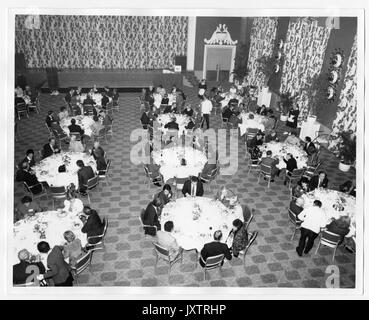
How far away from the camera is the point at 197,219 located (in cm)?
667

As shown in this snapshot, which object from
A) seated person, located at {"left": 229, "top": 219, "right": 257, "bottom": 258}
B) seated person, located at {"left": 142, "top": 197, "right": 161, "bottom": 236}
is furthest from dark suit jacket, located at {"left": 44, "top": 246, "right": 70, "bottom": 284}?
seated person, located at {"left": 229, "top": 219, "right": 257, "bottom": 258}

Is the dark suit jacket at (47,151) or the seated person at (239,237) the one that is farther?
the dark suit jacket at (47,151)

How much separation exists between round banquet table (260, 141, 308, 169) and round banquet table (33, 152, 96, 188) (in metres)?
5.31

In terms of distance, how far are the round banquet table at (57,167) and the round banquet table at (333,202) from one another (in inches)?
224

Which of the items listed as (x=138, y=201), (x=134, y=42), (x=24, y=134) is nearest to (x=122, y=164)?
(x=138, y=201)

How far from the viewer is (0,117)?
5410 mm

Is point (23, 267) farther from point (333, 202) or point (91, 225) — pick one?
point (333, 202)

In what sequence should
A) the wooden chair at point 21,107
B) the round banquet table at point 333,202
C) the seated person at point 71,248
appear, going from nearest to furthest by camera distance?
the seated person at point 71,248 < the round banquet table at point 333,202 < the wooden chair at point 21,107

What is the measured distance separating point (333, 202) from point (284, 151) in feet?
8.95

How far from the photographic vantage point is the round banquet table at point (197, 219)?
249 inches

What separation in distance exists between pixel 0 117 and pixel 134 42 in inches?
700

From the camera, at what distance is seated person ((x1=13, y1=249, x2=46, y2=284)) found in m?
5.50

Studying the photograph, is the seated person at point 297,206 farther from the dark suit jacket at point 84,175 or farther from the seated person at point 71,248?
the dark suit jacket at point 84,175

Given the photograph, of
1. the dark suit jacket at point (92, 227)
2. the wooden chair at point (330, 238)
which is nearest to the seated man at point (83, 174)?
the dark suit jacket at point (92, 227)
